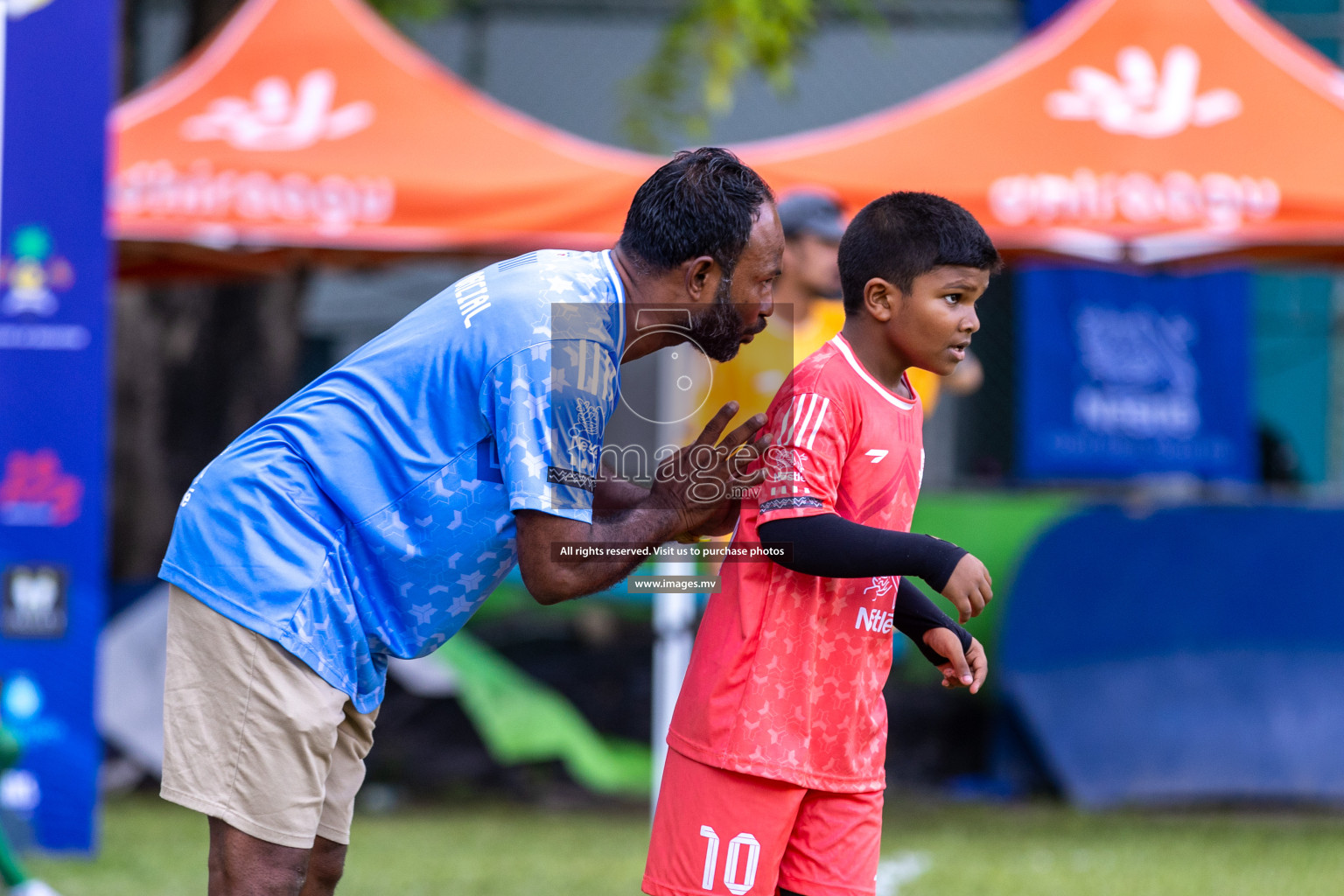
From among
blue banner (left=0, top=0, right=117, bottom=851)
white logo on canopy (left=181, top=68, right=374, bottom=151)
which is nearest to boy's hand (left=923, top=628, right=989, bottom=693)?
blue banner (left=0, top=0, right=117, bottom=851)

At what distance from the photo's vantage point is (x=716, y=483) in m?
2.32

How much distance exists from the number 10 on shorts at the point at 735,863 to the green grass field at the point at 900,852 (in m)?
2.46

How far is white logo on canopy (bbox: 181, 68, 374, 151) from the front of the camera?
5.71 metres

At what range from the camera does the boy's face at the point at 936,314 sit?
2.37 metres

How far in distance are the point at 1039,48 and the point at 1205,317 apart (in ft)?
12.0

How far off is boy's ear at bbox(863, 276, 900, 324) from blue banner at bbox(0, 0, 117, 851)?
11.8 ft

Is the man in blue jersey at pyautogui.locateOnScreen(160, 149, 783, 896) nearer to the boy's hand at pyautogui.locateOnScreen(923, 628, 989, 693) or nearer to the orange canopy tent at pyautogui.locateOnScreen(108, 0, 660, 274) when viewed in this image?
the boy's hand at pyautogui.locateOnScreen(923, 628, 989, 693)

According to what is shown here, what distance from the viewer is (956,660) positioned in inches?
92.8

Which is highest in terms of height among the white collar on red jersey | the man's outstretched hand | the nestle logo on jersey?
the white collar on red jersey

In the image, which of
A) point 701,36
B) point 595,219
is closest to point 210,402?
point 595,219

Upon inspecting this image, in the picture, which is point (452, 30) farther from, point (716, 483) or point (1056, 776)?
point (716, 483)

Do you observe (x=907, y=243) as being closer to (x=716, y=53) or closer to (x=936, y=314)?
(x=936, y=314)

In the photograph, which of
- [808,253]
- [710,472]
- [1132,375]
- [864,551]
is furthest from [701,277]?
[1132,375]

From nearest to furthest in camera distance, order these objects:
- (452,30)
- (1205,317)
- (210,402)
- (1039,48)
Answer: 1. (1039,48)
2. (210,402)
3. (1205,317)
4. (452,30)
